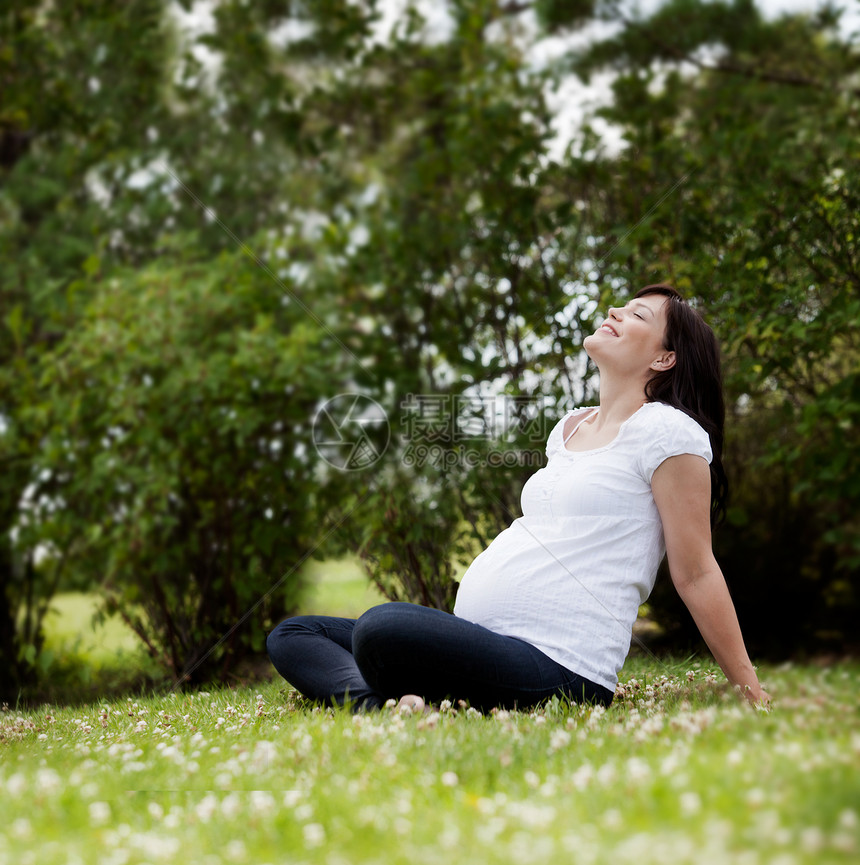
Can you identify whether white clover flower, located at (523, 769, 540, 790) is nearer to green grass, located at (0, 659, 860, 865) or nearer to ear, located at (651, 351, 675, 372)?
green grass, located at (0, 659, 860, 865)

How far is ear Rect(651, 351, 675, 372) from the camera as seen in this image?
1967 millimetres

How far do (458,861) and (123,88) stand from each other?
5141mm

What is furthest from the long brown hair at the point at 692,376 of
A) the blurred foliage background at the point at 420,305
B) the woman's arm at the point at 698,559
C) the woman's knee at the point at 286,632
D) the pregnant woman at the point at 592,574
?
the woman's knee at the point at 286,632

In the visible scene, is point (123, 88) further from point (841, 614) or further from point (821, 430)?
point (841, 614)

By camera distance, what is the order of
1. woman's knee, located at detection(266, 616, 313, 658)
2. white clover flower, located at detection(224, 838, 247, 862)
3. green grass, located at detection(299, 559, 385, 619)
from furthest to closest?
green grass, located at detection(299, 559, 385, 619) → woman's knee, located at detection(266, 616, 313, 658) → white clover flower, located at detection(224, 838, 247, 862)

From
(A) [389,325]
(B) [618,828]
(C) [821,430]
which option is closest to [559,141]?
(A) [389,325]

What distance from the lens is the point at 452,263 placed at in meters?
3.84

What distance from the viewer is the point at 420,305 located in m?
3.80

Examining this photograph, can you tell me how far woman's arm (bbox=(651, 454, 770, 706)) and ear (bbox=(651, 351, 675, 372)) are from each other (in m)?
0.30

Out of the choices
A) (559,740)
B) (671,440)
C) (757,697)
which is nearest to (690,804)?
(559,740)

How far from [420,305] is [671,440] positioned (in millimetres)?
2219

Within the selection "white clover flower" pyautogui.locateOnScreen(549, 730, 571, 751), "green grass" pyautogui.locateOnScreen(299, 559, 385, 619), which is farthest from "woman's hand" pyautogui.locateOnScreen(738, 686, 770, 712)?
"green grass" pyautogui.locateOnScreen(299, 559, 385, 619)

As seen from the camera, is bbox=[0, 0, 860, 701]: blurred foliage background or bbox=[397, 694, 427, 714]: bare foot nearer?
bbox=[397, 694, 427, 714]: bare foot

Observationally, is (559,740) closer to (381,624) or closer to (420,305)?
(381,624)
